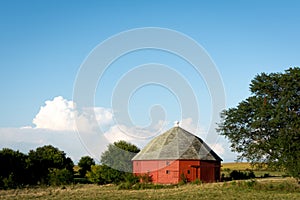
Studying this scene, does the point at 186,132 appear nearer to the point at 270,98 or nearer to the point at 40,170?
the point at 270,98

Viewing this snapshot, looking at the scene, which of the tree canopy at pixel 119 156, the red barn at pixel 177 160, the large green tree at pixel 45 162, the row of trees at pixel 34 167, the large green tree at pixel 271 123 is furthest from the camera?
the large green tree at pixel 45 162

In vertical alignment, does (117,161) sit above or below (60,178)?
above

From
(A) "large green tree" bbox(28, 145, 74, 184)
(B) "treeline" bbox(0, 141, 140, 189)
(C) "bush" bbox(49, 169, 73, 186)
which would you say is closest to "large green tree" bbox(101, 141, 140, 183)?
(B) "treeline" bbox(0, 141, 140, 189)

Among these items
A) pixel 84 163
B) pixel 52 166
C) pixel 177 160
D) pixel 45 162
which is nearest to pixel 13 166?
pixel 45 162

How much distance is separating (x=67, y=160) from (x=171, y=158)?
22238 millimetres

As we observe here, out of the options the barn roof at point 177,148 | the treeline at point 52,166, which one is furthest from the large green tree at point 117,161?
the barn roof at point 177,148

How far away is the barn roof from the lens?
4834 centimetres

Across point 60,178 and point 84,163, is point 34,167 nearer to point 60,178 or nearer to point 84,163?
point 60,178

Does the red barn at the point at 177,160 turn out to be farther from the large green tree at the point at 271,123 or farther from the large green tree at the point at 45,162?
the large green tree at the point at 45,162

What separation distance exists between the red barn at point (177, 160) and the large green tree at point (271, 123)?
6.96 m

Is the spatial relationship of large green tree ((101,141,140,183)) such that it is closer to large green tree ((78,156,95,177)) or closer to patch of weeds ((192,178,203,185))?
patch of weeds ((192,178,203,185))

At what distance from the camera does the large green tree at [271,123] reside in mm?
37500

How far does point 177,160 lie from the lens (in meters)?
47.4

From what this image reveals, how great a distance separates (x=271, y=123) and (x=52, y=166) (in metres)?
34.7
